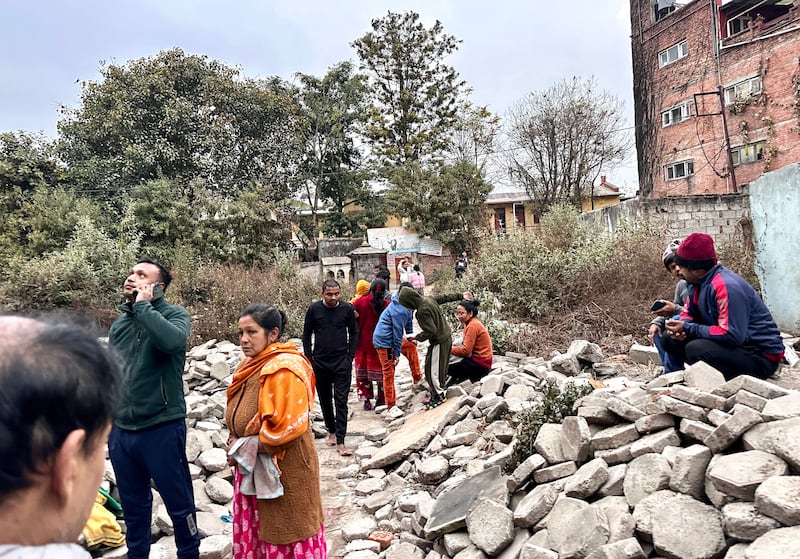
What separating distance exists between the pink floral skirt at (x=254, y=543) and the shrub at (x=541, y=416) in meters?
1.60

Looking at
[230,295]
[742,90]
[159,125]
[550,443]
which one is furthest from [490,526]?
[742,90]

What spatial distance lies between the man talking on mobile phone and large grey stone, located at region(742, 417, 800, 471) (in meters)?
3.18

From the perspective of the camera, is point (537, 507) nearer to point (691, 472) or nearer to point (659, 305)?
point (691, 472)

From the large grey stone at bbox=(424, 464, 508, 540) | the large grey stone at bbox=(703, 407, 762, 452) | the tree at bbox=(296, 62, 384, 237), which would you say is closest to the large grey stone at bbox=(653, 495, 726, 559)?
the large grey stone at bbox=(703, 407, 762, 452)

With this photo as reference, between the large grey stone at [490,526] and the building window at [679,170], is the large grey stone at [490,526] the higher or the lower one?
the lower one

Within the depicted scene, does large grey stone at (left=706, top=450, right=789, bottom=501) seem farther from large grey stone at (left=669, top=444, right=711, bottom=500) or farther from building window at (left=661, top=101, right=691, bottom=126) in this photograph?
building window at (left=661, top=101, right=691, bottom=126)

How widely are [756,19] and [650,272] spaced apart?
16.5 metres

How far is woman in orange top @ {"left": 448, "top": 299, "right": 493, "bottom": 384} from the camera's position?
6.45 metres

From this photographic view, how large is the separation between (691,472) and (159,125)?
69.8ft

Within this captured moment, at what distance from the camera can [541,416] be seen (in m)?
4.05

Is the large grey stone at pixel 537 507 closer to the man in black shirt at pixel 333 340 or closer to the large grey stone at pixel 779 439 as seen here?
the large grey stone at pixel 779 439

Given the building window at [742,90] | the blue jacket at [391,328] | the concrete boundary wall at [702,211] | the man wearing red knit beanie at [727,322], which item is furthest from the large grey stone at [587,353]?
the building window at [742,90]

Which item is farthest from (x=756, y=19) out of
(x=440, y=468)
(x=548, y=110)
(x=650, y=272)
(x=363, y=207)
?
(x=440, y=468)

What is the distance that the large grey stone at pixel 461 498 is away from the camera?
3449mm
